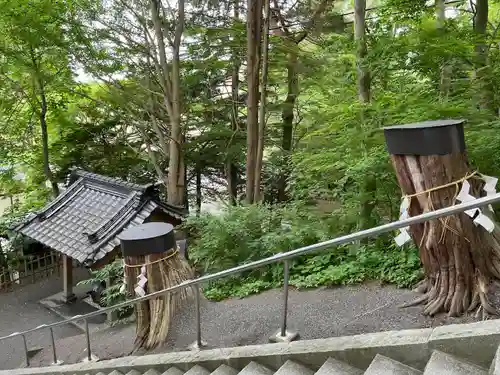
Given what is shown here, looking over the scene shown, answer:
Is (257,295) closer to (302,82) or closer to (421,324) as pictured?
(421,324)

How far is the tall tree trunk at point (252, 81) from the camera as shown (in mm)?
8031

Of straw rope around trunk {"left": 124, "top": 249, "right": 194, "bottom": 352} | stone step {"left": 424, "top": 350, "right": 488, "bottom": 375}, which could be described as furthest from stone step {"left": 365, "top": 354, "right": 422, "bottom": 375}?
straw rope around trunk {"left": 124, "top": 249, "right": 194, "bottom": 352}

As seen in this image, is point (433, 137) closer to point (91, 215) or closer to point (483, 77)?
point (483, 77)

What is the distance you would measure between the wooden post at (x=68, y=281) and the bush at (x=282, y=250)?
11.7ft

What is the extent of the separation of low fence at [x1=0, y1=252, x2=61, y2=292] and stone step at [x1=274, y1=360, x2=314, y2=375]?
11.0 m

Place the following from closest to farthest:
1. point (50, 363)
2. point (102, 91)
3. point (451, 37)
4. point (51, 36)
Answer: point (451, 37)
point (50, 363)
point (51, 36)
point (102, 91)

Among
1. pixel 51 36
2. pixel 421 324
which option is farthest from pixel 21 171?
pixel 421 324

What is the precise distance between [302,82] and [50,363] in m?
8.77

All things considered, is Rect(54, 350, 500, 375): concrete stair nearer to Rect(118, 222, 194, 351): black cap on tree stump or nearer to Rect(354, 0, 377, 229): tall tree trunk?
Rect(118, 222, 194, 351): black cap on tree stump

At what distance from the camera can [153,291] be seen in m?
4.64

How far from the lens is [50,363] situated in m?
6.07

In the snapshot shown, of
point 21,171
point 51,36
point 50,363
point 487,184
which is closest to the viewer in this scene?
point 487,184

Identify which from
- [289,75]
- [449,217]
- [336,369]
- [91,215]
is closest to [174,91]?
[289,75]

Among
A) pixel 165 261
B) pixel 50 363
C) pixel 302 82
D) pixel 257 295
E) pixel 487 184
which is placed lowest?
pixel 50 363
